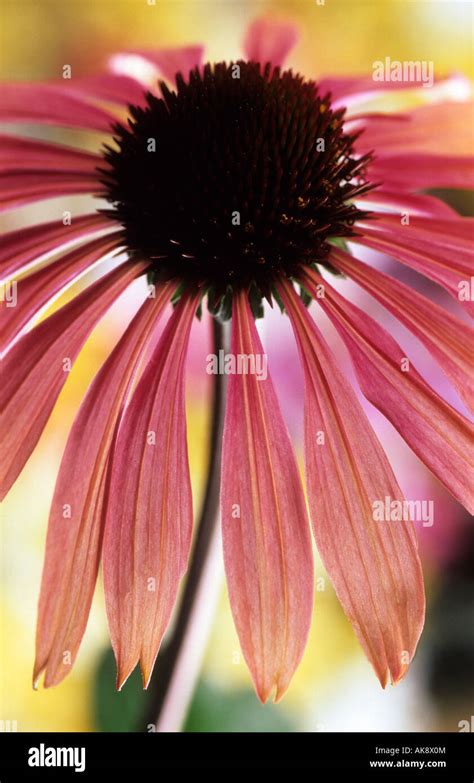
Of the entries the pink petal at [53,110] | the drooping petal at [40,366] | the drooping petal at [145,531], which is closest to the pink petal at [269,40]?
the pink petal at [53,110]

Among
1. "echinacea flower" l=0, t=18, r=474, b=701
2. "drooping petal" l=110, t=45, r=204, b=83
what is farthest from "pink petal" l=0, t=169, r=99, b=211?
"drooping petal" l=110, t=45, r=204, b=83

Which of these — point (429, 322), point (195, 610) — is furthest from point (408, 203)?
point (195, 610)

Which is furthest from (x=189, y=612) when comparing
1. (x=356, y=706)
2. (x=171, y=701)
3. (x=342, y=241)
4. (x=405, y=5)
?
(x=405, y=5)

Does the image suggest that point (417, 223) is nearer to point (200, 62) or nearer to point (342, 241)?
point (342, 241)

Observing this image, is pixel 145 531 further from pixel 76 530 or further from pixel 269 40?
pixel 269 40

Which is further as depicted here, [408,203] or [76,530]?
[408,203]
